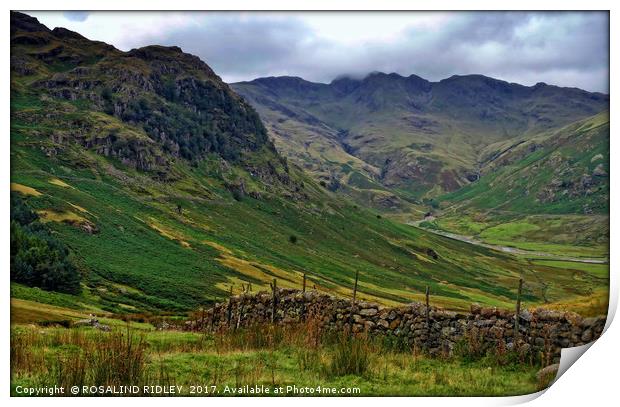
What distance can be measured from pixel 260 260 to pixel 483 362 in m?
108

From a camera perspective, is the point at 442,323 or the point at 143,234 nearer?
the point at 442,323

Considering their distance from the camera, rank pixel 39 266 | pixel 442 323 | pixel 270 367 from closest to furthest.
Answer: pixel 270 367, pixel 442 323, pixel 39 266

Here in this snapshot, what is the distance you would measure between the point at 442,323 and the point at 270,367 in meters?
7.43

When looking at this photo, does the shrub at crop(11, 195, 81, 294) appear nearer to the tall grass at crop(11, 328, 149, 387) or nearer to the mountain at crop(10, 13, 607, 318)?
the mountain at crop(10, 13, 607, 318)

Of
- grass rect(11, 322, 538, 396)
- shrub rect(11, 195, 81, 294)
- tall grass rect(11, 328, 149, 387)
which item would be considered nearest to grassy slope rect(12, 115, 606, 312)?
shrub rect(11, 195, 81, 294)

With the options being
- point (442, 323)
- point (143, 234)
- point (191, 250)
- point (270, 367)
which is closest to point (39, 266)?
point (270, 367)

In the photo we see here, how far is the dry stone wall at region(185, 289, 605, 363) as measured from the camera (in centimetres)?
1884

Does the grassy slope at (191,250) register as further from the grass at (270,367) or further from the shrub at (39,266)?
the grass at (270,367)

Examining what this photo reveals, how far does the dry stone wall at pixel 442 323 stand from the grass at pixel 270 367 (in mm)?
867

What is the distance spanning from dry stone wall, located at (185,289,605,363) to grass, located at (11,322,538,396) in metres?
0.87

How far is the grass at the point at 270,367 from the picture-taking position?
1588cm

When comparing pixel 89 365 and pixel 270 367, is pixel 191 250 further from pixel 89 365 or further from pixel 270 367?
pixel 89 365

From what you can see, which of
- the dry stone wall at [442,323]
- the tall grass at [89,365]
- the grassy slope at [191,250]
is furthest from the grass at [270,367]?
the grassy slope at [191,250]

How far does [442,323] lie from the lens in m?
20.9
